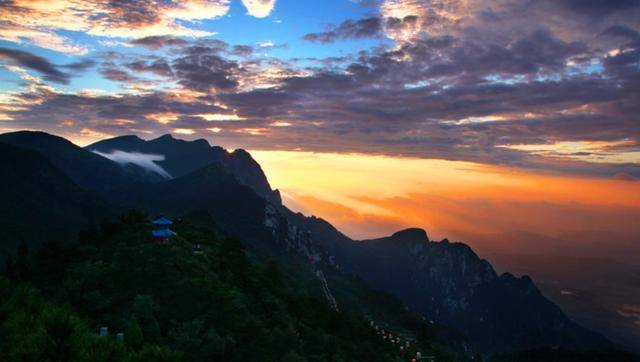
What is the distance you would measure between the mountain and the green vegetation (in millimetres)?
65328

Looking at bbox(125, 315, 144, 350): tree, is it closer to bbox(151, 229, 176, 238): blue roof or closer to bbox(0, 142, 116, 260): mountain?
bbox(151, 229, 176, 238): blue roof

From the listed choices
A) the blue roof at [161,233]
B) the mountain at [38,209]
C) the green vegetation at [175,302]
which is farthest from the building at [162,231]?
the mountain at [38,209]

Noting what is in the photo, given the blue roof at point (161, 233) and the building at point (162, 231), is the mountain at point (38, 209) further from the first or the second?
the blue roof at point (161, 233)

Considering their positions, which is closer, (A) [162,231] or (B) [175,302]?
(B) [175,302]

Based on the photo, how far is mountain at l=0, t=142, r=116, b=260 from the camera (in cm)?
14625

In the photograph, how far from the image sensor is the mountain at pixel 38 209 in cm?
14625

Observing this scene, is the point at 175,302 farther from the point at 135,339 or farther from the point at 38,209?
the point at 38,209

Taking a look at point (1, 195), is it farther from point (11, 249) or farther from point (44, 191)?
point (11, 249)

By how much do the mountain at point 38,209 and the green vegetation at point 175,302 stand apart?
65.3m

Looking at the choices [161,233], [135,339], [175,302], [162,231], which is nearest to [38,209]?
[162,231]

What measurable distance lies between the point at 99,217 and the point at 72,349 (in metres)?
187

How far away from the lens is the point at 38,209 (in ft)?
552

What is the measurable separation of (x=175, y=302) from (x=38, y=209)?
14028cm

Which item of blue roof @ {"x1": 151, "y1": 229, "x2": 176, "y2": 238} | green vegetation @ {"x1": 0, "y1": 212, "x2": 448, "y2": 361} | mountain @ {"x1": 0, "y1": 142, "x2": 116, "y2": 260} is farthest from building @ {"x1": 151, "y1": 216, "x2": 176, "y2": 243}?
mountain @ {"x1": 0, "y1": 142, "x2": 116, "y2": 260}
